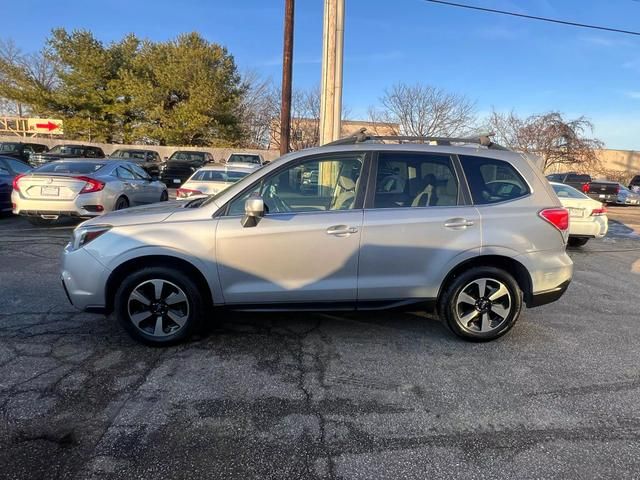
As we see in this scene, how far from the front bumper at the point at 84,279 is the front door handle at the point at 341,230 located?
1.93 metres

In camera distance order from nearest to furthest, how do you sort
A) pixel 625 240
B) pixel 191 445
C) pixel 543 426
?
pixel 191 445, pixel 543 426, pixel 625 240

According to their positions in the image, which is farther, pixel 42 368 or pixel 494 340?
pixel 494 340

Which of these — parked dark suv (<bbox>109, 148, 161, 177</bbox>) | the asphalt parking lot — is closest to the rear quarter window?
the asphalt parking lot

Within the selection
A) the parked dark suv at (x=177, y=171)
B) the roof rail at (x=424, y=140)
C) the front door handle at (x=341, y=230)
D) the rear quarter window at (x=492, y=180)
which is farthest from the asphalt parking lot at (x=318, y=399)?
the parked dark suv at (x=177, y=171)

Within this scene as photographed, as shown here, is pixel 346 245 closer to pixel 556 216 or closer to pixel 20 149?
pixel 556 216

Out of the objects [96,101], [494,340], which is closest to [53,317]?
[494,340]

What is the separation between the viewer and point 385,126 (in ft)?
111

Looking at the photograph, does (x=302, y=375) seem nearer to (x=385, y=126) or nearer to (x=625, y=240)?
(x=625, y=240)

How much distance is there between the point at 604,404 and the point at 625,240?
416 inches

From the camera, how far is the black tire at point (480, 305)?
400 centimetres

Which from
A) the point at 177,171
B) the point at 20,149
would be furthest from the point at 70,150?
the point at 177,171

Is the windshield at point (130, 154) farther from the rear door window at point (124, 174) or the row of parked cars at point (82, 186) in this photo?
the rear door window at point (124, 174)

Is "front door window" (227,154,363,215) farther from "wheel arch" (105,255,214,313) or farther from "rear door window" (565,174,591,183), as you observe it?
"rear door window" (565,174,591,183)

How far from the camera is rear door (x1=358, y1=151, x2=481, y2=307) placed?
3873 mm
